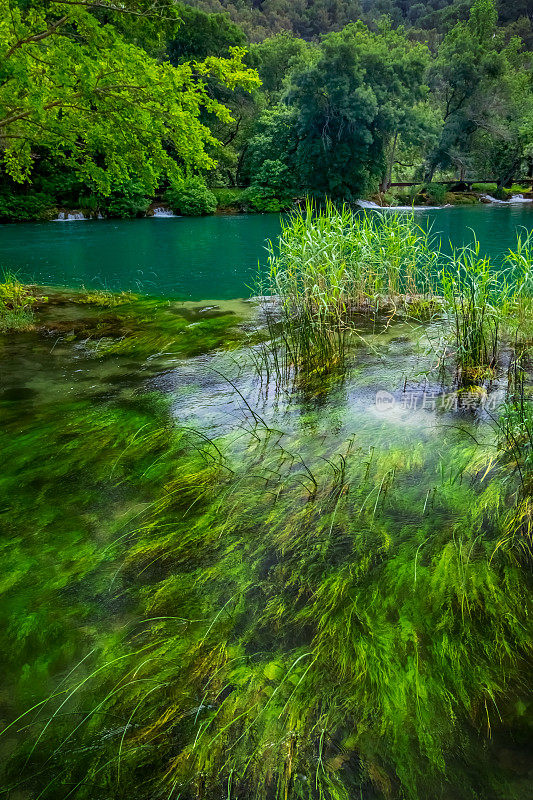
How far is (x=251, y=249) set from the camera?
14977 mm

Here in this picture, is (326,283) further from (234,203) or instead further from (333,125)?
(333,125)

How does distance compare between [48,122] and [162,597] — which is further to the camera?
[48,122]

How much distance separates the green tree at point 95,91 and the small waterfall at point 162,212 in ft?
68.3

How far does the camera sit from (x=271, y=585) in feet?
6.83

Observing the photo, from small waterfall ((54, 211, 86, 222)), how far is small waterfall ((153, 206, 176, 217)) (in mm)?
4090

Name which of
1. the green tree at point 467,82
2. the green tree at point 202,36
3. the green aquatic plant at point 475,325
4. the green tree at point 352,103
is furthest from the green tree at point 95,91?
the green tree at point 467,82

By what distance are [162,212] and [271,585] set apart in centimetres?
2809

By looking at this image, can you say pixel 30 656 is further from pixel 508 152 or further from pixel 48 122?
pixel 508 152

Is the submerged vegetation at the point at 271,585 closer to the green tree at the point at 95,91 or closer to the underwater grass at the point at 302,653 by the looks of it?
the underwater grass at the point at 302,653

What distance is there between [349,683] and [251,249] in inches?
570

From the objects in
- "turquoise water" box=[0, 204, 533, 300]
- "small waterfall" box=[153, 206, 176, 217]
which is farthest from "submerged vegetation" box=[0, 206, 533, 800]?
"small waterfall" box=[153, 206, 176, 217]

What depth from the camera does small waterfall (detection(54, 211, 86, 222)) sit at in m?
23.9

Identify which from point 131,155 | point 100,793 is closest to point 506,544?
point 100,793

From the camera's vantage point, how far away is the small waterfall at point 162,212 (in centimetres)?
2691
